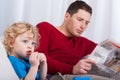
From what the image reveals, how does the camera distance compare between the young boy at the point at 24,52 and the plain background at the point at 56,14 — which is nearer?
the young boy at the point at 24,52

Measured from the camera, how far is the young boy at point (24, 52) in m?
1.14

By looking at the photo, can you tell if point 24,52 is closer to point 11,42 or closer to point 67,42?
point 11,42

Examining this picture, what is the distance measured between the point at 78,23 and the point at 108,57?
293 millimetres

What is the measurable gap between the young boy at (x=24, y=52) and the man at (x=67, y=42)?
17 centimetres

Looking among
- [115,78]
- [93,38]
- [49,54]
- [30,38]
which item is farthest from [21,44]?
[93,38]

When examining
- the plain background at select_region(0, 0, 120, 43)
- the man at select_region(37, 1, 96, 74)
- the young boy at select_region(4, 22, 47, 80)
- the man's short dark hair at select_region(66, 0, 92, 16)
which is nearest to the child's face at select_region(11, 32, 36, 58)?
the young boy at select_region(4, 22, 47, 80)

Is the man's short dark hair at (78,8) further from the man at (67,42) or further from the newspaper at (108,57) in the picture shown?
the newspaper at (108,57)

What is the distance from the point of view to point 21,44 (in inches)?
46.9

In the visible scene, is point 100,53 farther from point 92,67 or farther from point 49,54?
point 49,54

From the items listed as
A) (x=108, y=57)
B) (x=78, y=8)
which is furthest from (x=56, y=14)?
(x=108, y=57)

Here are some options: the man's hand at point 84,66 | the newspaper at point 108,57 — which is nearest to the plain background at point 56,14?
the newspaper at point 108,57

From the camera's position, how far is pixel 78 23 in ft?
5.01

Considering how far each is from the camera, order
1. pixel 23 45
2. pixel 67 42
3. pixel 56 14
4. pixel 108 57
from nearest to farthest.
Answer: pixel 23 45, pixel 108 57, pixel 67 42, pixel 56 14

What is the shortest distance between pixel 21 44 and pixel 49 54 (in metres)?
0.32
